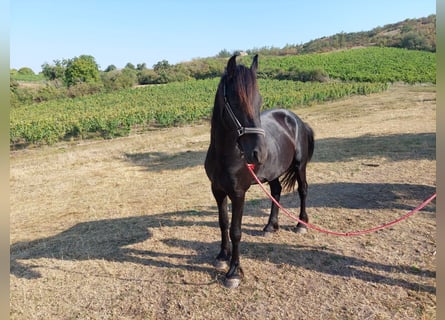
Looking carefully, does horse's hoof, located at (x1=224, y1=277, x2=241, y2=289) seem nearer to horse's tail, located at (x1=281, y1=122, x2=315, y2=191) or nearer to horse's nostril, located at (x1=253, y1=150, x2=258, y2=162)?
horse's nostril, located at (x1=253, y1=150, x2=258, y2=162)

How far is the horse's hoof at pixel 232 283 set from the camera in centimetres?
350

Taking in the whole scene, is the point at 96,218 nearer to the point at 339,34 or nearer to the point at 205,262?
the point at 205,262

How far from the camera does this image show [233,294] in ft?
Answer: 11.2

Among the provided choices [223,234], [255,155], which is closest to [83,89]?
[223,234]

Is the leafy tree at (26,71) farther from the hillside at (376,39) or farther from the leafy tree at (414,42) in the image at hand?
the leafy tree at (414,42)

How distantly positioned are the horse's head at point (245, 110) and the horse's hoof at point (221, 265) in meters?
1.72

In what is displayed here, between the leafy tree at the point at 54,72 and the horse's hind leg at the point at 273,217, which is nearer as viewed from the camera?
the horse's hind leg at the point at 273,217

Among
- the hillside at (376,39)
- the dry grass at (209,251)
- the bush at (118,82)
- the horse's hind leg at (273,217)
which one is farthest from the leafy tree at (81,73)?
the horse's hind leg at (273,217)

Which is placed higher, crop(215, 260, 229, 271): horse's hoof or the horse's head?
the horse's head

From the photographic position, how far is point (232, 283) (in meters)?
3.51

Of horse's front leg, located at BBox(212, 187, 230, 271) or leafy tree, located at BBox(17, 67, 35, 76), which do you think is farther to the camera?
leafy tree, located at BBox(17, 67, 35, 76)

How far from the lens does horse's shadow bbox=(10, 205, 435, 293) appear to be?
371 centimetres

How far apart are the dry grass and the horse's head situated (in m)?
1.65

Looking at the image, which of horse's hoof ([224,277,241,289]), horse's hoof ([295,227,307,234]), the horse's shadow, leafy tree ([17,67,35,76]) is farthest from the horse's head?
leafy tree ([17,67,35,76])
